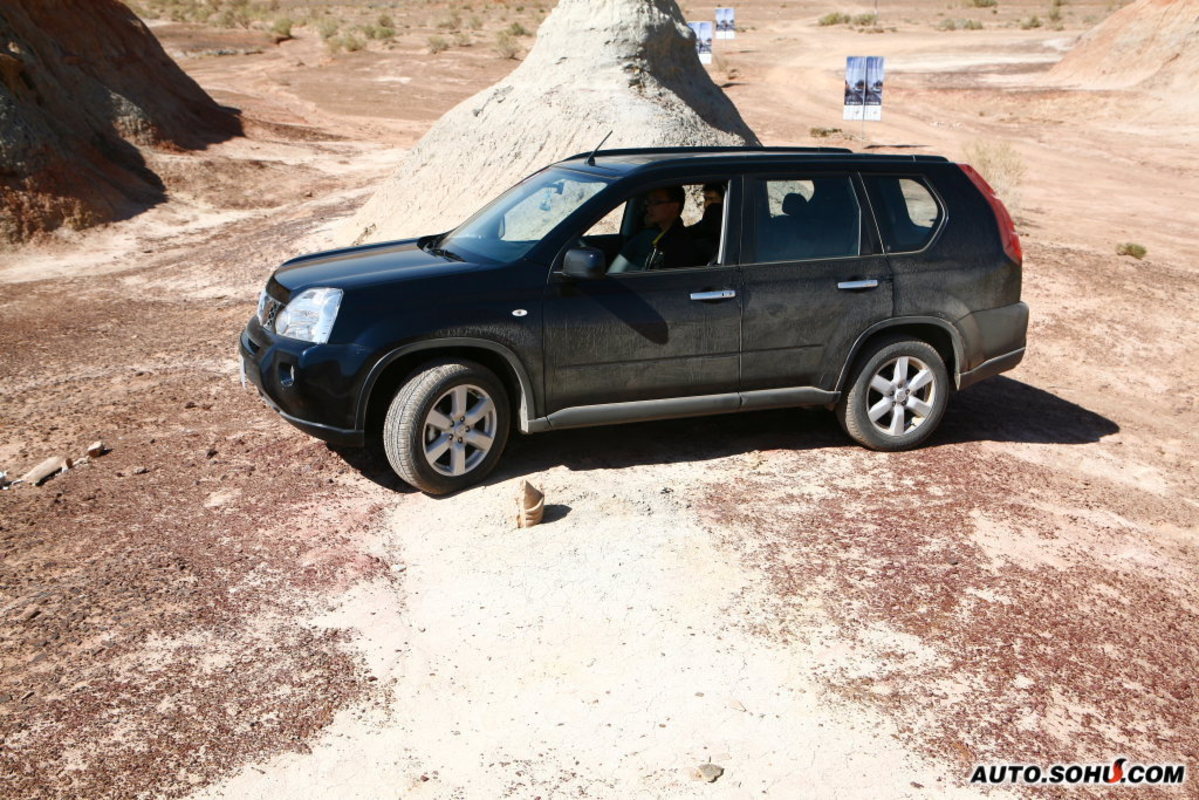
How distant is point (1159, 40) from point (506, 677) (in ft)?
113

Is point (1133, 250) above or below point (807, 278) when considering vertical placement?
below

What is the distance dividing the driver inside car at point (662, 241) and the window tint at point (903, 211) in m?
1.18

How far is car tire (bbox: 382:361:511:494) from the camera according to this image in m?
5.89

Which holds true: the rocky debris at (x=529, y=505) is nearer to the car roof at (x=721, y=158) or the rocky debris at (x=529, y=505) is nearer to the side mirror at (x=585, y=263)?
the side mirror at (x=585, y=263)

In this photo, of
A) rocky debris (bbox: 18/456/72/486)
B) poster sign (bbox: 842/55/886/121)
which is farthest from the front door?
poster sign (bbox: 842/55/886/121)

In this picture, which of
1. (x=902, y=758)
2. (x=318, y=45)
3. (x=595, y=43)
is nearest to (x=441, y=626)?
(x=902, y=758)

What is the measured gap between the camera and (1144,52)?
3238 centimetres

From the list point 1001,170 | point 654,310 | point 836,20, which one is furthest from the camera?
point 836,20

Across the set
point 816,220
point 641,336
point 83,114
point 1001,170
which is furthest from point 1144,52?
point 641,336

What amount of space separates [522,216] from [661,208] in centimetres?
91

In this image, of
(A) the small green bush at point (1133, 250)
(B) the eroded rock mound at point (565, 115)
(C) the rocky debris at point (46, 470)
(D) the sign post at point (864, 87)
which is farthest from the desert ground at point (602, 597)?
(D) the sign post at point (864, 87)

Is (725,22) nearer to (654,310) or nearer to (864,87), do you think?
(864,87)

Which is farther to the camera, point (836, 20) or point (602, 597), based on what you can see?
point (836, 20)

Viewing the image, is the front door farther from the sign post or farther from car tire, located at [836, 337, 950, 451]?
the sign post
